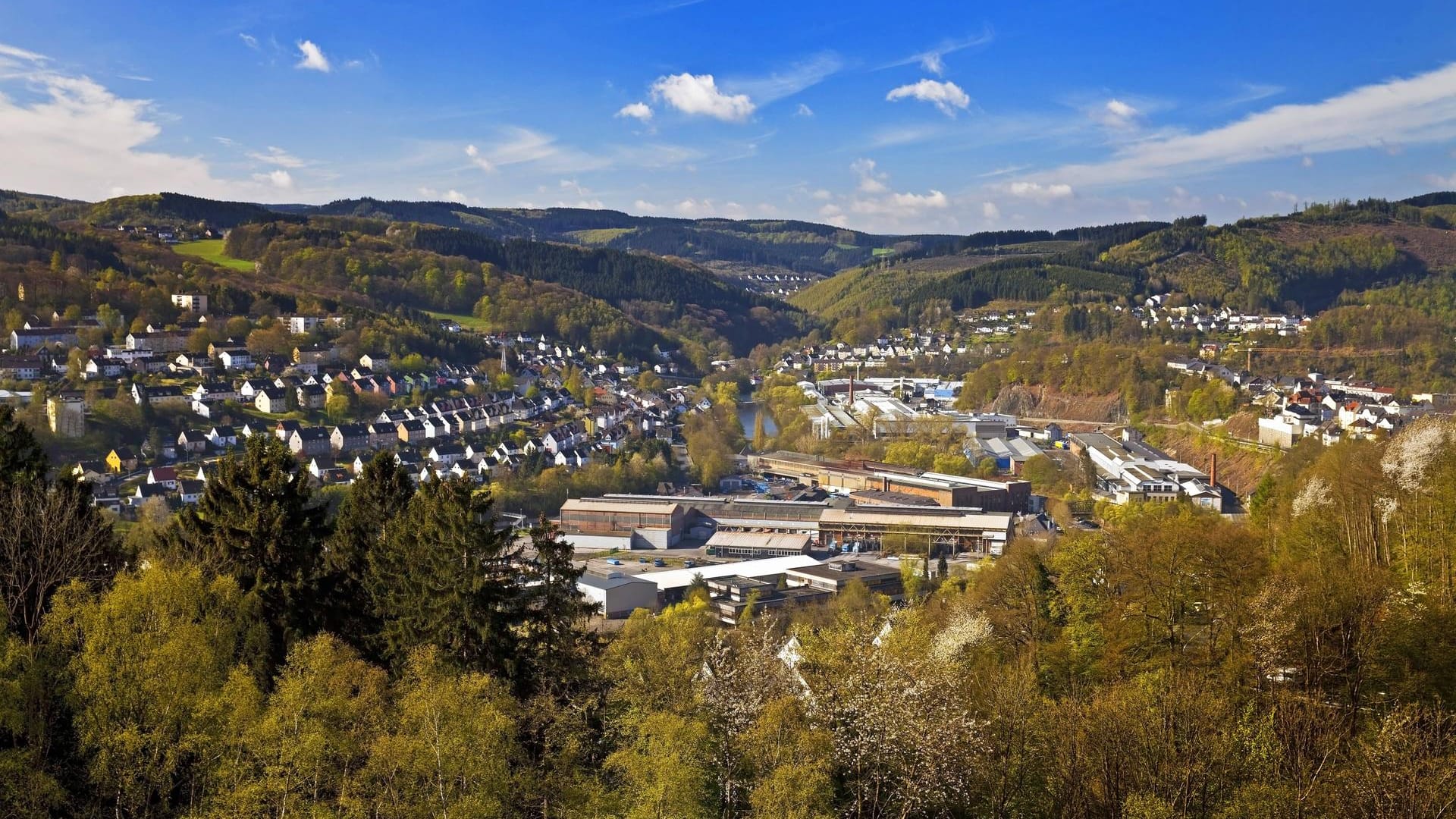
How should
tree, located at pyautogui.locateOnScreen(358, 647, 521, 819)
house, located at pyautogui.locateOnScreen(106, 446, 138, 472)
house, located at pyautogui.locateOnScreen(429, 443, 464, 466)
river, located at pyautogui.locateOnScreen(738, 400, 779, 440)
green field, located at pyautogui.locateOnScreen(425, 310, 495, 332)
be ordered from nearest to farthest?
tree, located at pyautogui.locateOnScreen(358, 647, 521, 819) → house, located at pyautogui.locateOnScreen(106, 446, 138, 472) → house, located at pyautogui.locateOnScreen(429, 443, 464, 466) → river, located at pyautogui.locateOnScreen(738, 400, 779, 440) → green field, located at pyautogui.locateOnScreen(425, 310, 495, 332)

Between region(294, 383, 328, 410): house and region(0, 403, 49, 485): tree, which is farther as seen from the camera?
region(294, 383, 328, 410): house

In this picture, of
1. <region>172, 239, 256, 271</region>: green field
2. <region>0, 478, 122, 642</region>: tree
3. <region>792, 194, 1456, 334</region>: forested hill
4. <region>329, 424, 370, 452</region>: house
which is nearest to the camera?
<region>0, 478, 122, 642</region>: tree

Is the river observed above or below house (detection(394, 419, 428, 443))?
below

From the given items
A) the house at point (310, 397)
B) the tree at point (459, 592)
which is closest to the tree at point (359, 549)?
the tree at point (459, 592)

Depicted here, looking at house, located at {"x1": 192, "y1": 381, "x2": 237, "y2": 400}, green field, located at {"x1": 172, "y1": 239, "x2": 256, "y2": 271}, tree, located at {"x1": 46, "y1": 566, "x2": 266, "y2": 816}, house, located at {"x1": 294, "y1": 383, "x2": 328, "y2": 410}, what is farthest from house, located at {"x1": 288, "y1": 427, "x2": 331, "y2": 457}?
green field, located at {"x1": 172, "y1": 239, "x2": 256, "y2": 271}

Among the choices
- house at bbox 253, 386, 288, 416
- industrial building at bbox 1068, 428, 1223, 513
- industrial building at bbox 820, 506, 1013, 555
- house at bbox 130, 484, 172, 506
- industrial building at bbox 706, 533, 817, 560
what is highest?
house at bbox 253, 386, 288, 416

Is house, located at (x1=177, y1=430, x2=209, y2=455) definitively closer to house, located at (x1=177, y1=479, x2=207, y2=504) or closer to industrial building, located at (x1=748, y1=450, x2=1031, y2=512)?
house, located at (x1=177, y1=479, x2=207, y2=504)
